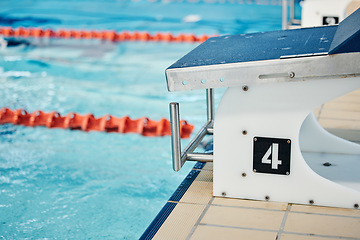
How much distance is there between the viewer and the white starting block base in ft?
7.79

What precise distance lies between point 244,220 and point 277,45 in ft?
2.92

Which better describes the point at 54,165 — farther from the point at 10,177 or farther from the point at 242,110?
the point at 242,110

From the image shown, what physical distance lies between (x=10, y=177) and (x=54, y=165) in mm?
358

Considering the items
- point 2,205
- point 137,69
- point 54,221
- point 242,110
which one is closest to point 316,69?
point 242,110

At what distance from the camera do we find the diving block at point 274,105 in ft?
7.52

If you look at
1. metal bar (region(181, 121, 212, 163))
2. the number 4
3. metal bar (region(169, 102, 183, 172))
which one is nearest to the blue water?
metal bar (region(181, 121, 212, 163))

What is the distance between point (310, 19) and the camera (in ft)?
19.3

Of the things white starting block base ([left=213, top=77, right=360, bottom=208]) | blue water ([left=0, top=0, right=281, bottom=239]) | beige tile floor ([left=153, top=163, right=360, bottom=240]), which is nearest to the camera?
beige tile floor ([left=153, top=163, right=360, bottom=240])

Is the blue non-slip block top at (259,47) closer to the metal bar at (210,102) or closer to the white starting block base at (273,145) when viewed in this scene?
the white starting block base at (273,145)

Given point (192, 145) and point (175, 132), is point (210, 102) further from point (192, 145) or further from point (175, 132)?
point (175, 132)

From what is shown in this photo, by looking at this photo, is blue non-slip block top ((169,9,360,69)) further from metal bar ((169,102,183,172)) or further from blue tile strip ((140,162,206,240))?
blue tile strip ((140,162,206,240))

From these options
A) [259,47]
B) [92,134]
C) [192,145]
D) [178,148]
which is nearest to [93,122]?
[92,134]

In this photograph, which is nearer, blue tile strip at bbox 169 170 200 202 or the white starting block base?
the white starting block base

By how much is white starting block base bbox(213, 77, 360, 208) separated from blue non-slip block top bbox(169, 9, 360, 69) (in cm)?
14
